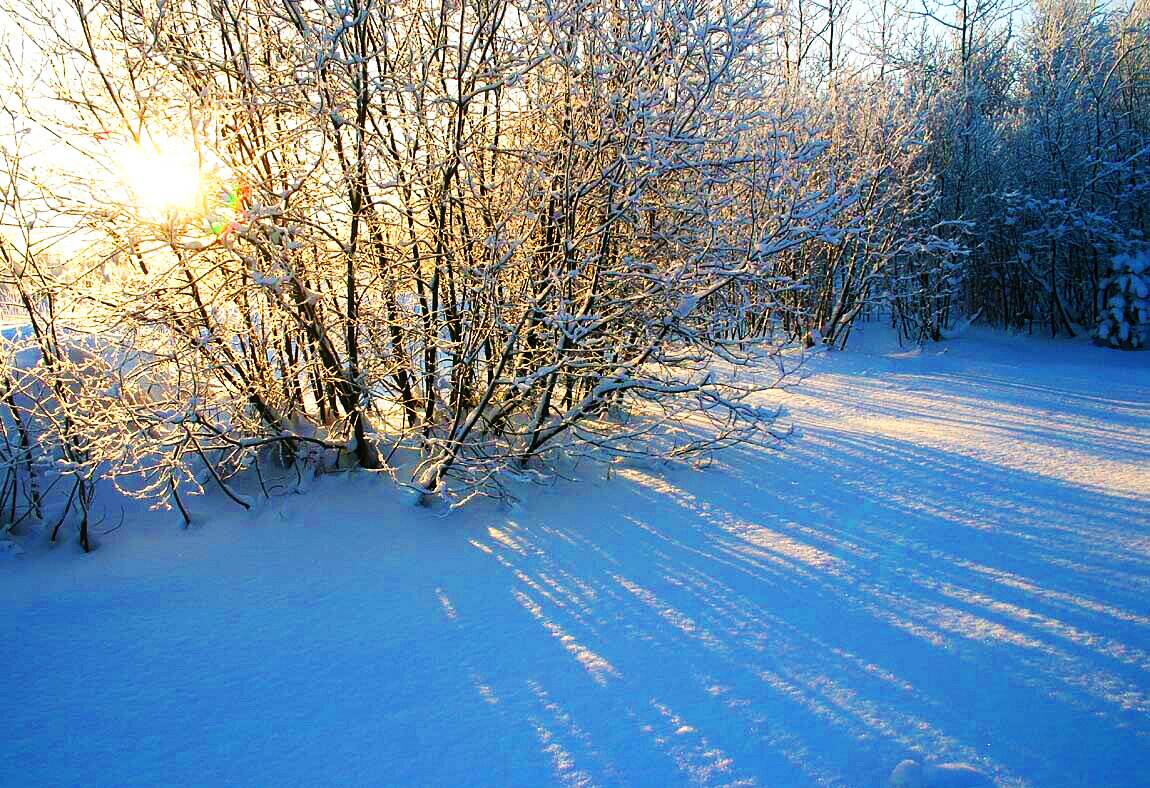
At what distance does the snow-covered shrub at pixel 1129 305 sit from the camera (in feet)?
33.3

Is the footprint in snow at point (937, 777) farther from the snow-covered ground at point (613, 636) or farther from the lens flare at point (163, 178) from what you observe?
the lens flare at point (163, 178)

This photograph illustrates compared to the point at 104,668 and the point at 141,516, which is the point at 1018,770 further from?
the point at 141,516

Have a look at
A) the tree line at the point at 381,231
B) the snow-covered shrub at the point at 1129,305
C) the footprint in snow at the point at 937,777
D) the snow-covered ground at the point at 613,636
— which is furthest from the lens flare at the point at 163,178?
the snow-covered shrub at the point at 1129,305

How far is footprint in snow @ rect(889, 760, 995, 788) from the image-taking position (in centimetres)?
183

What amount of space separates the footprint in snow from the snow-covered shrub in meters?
11.1

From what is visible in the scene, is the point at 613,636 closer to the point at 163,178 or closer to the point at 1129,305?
the point at 163,178

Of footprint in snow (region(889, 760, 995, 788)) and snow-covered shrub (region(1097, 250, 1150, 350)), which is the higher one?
snow-covered shrub (region(1097, 250, 1150, 350))

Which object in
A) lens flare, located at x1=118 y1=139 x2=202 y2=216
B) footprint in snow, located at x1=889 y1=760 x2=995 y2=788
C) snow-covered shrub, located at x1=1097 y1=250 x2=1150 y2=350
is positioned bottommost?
footprint in snow, located at x1=889 y1=760 x2=995 y2=788

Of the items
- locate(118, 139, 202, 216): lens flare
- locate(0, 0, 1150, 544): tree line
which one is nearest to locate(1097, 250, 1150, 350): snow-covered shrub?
locate(0, 0, 1150, 544): tree line

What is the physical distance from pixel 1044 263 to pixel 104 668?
1412cm

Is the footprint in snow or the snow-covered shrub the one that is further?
the snow-covered shrub

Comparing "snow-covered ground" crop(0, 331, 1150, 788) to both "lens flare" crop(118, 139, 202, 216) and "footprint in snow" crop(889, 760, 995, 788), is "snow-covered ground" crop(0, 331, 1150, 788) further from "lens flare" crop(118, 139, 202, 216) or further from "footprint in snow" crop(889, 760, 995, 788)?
"lens flare" crop(118, 139, 202, 216)

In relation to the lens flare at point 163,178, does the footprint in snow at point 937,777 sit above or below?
below

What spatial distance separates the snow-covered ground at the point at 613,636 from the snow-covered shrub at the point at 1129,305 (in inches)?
297
